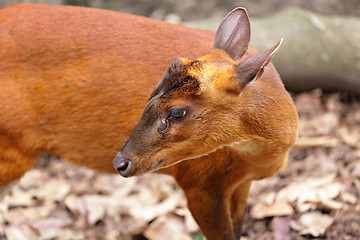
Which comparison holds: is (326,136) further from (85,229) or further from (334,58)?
(85,229)

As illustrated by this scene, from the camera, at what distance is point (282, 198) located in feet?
18.5

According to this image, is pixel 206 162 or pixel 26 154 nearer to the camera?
pixel 206 162

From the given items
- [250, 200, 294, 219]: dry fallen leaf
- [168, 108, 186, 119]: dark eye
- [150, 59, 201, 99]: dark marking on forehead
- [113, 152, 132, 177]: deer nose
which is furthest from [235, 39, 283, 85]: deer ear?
[250, 200, 294, 219]: dry fallen leaf

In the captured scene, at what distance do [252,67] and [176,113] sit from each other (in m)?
0.54

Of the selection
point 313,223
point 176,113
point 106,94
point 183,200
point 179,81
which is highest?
point 179,81

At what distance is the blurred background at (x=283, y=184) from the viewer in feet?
17.7

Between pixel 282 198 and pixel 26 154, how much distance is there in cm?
284

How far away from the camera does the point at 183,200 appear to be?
602cm

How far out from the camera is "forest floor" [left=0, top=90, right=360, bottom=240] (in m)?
5.30

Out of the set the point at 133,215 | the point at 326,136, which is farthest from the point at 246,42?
the point at 326,136

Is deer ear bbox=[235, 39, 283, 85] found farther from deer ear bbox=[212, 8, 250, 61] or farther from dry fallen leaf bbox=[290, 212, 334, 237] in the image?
dry fallen leaf bbox=[290, 212, 334, 237]

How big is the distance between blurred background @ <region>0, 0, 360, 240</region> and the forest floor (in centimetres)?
1

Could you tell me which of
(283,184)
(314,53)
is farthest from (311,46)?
(283,184)

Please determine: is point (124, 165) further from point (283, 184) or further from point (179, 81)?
point (283, 184)
